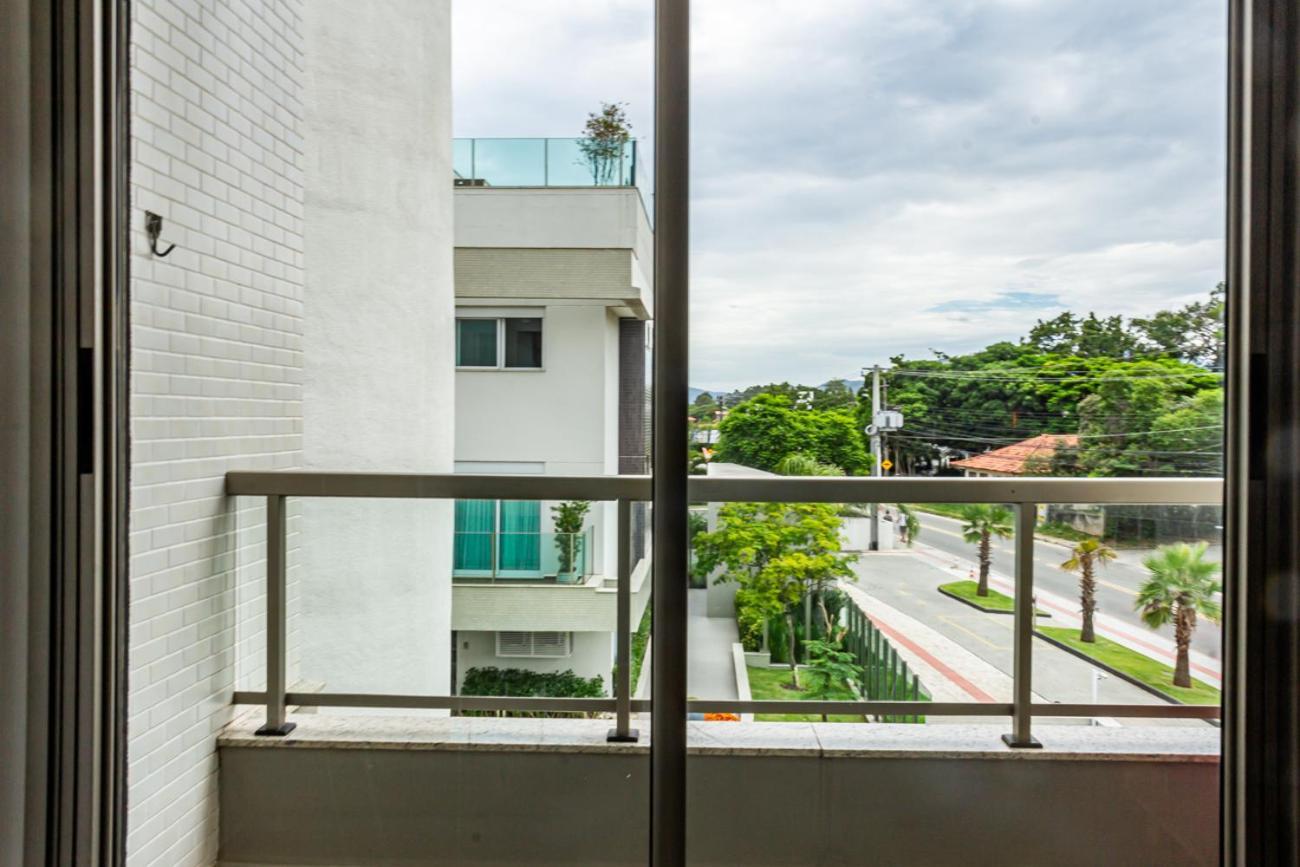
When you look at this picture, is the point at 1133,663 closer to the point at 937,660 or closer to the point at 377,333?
the point at 937,660

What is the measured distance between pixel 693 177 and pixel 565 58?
15.4 inches

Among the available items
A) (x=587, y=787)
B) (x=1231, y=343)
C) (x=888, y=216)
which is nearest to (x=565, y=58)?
(x=888, y=216)

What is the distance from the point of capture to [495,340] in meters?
1.60

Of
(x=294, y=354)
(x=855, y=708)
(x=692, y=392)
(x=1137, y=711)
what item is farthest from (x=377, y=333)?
(x=1137, y=711)

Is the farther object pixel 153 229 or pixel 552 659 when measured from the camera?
pixel 552 659

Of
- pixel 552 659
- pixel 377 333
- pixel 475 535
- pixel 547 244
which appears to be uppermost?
pixel 547 244

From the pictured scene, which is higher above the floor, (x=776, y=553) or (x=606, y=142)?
(x=606, y=142)

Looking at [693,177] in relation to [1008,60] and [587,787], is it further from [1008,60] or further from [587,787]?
[587,787]

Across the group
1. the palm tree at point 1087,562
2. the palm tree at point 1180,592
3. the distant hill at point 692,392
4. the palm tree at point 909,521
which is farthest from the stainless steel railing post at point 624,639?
the palm tree at point 1180,592

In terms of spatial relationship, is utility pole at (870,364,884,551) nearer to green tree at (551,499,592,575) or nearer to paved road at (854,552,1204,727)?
→ paved road at (854,552,1204,727)

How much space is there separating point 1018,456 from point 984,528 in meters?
0.17

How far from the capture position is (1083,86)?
153 centimetres

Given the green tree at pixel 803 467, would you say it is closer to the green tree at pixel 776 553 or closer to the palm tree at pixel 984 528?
the green tree at pixel 776 553

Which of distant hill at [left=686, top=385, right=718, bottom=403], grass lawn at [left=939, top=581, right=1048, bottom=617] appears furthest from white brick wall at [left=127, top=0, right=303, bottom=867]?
grass lawn at [left=939, top=581, right=1048, bottom=617]
